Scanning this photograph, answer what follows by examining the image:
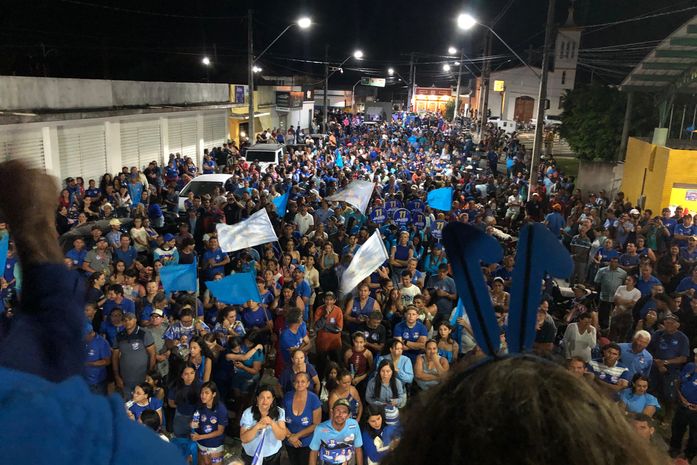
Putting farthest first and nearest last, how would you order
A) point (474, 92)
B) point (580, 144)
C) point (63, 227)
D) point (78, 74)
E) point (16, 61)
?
point (474, 92) → point (78, 74) → point (16, 61) → point (580, 144) → point (63, 227)

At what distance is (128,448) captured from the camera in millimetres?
694

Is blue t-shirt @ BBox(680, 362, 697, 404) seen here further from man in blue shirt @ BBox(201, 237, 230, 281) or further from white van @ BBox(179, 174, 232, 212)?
white van @ BBox(179, 174, 232, 212)

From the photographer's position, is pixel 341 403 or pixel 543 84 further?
pixel 543 84

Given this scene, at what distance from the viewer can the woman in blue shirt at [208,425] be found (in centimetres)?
606

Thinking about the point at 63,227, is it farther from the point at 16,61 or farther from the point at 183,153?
the point at 16,61

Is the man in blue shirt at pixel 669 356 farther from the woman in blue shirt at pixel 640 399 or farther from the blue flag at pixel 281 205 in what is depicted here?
the blue flag at pixel 281 205

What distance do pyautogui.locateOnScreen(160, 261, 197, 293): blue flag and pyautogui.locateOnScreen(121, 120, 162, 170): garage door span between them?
15.1 meters

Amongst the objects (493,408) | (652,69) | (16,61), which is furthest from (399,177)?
(16,61)

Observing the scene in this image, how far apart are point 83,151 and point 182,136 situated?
28.2 ft

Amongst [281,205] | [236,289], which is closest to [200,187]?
[281,205]

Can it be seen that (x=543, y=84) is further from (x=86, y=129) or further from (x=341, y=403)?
(x=341, y=403)

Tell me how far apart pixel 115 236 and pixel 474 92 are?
88.8 meters

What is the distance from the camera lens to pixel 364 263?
30.5ft

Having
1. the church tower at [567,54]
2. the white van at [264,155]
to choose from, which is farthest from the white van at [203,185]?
the church tower at [567,54]
